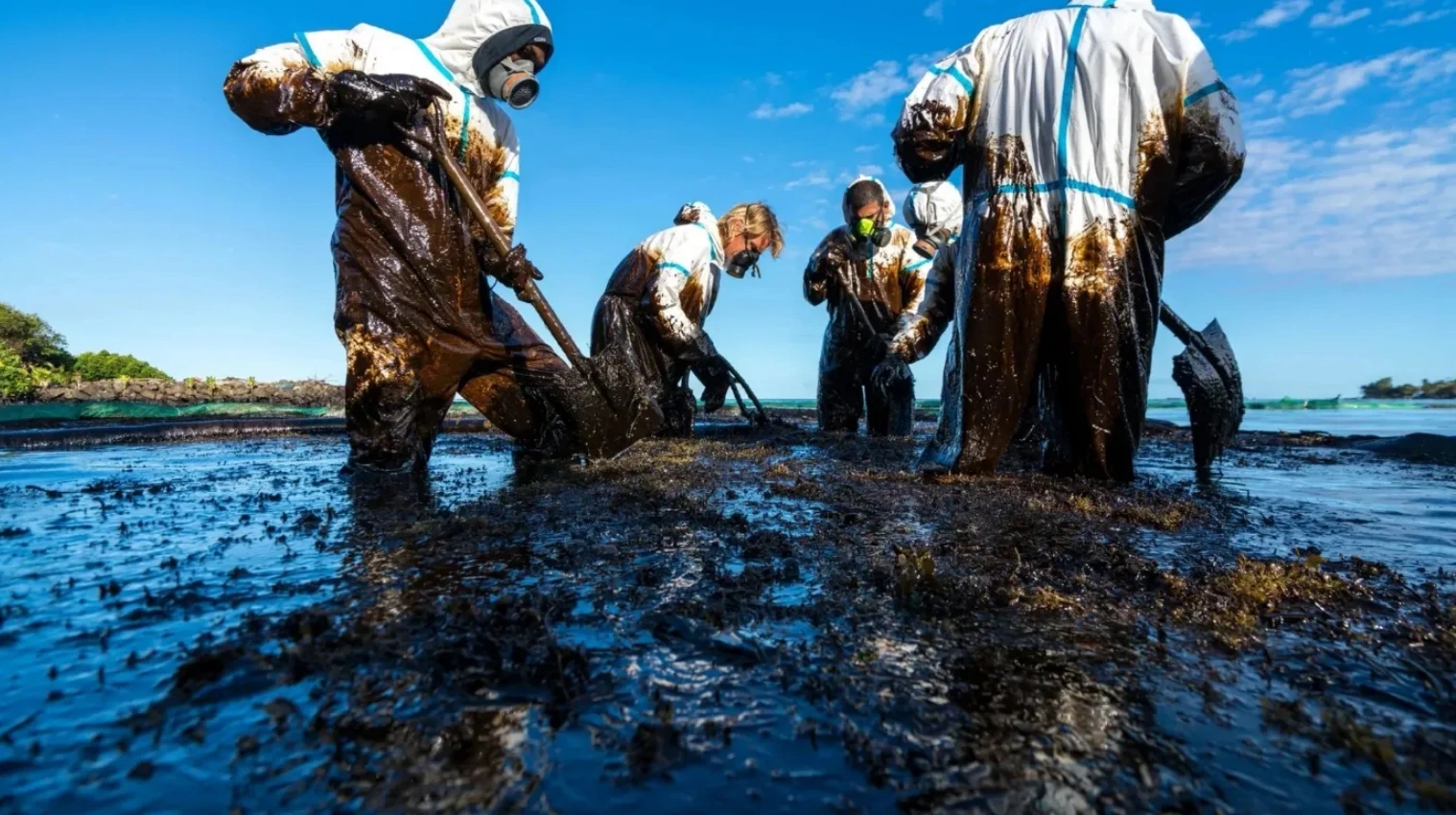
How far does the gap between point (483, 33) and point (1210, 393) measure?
436 centimetres

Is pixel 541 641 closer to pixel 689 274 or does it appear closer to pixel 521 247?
pixel 521 247

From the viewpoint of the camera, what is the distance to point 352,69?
11.6 feet

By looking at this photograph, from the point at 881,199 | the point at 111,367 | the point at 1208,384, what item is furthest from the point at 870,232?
the point at 111,367

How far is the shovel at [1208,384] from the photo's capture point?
3805 mm

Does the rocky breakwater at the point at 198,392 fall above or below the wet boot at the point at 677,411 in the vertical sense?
above

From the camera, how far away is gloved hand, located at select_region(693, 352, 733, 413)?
303 inches

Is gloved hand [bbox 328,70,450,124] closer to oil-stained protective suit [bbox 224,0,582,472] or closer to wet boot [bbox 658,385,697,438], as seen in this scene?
oil-stained protective suit [bbox 224,0,582,472]

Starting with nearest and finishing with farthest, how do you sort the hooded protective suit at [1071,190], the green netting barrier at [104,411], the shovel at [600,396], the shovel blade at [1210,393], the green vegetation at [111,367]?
1. the hooded protective suit at [1071,190]
2. the shovel blade at [1210,393]
3. the shovel at [600,396]
4. the green netting barrier at [104,411]
5. the green vegetation at [111,367]

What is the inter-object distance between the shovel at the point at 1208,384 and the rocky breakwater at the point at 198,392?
782 inches

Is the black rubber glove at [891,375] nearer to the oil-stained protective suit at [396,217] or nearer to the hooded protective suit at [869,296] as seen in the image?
the hooded protective suit at [869,296]

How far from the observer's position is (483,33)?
12.9ft

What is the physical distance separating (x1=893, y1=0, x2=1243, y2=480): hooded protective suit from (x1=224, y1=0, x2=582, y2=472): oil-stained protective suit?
8.11ft

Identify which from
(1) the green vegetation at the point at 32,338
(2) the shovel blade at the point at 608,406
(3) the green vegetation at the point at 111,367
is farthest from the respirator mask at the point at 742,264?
(1) the green vegetation at the point at 32,338

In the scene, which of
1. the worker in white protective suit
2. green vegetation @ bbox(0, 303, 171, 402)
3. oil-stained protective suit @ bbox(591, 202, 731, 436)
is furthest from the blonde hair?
green vegetation @ bbox(0, 303, 171, 402)
